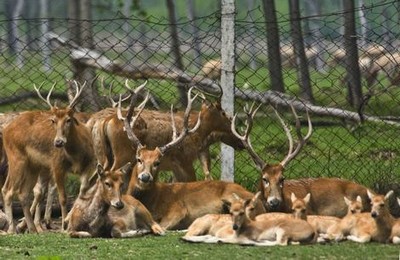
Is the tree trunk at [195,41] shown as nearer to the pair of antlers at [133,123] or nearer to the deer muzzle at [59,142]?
the pair of antlers at [133,123]

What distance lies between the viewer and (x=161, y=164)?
16.1 m

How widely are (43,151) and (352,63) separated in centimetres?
488

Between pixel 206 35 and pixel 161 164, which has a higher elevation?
pixel 206 35

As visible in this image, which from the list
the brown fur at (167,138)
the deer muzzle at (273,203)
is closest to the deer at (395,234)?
the deer muzzle at (273,203)

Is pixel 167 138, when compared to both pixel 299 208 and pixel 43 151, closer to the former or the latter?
pixel 43 151

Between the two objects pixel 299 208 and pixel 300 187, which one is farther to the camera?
pixel 300 187

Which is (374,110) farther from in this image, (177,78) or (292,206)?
(292,206)

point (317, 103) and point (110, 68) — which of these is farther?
point (317, 103)

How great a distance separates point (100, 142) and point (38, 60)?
2249 millimetres

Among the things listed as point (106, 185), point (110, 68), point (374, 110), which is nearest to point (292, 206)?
point (106, 185)

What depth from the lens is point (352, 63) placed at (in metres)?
19.0

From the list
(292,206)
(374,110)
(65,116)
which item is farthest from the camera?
(374,110)

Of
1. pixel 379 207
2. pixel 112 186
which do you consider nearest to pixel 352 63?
pixel 112 186

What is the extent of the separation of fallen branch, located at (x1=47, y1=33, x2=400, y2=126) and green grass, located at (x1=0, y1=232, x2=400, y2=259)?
4.05m
